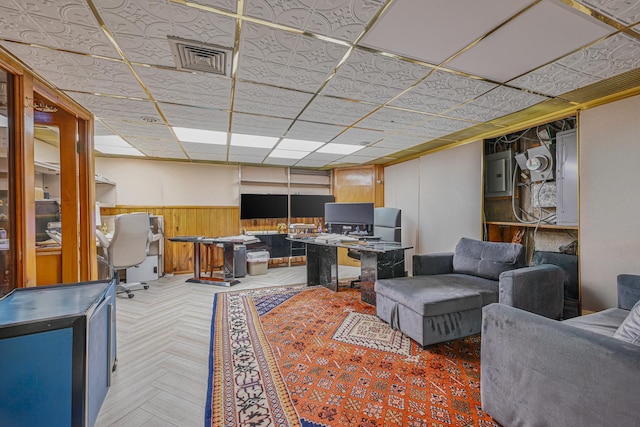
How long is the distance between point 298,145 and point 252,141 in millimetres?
732

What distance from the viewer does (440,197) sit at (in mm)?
4473

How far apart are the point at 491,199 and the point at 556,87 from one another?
6.12ft

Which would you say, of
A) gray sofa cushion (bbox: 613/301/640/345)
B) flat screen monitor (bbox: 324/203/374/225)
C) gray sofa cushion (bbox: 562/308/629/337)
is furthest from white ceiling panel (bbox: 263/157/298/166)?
gray sofa cushion (bbox: 613/301/640/345)

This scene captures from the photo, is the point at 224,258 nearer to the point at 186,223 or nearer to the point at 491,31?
the point at 186,223

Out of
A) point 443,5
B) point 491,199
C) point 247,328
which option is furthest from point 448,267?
point 443,5

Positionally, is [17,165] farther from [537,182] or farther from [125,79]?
→ [537,182]

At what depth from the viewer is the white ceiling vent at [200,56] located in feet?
5.57

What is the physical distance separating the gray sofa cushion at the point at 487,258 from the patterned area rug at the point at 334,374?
78 cm

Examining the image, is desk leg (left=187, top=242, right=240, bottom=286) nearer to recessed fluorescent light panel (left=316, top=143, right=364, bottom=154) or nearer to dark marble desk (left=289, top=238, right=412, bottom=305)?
dark marble desk (left=289, top=238, right=412, bottom=305)

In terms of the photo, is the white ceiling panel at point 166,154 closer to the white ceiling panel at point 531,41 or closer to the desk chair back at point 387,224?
the desk chair back at point 387,224

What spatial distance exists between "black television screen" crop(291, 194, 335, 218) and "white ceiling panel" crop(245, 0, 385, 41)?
4814 mm

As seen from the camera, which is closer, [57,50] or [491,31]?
[491,31]

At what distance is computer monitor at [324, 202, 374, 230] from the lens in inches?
187

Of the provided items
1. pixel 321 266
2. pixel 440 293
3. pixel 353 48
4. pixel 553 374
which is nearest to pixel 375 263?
pixel 440 293
